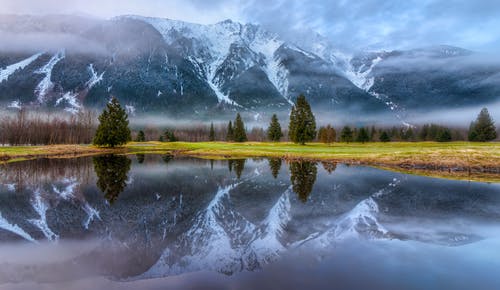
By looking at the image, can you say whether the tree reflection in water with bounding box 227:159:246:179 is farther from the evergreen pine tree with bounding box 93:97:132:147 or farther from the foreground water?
the evergreen pine tree with bounding box 93:97:132:147

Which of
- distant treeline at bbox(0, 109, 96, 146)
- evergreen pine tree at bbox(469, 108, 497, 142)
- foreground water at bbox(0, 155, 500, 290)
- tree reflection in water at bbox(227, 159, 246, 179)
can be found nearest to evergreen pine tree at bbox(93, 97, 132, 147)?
tree reflection in water at bbox(227, 159, 246, 179)

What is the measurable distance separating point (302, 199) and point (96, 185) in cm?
1602

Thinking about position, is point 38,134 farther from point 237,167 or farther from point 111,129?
point 237,167

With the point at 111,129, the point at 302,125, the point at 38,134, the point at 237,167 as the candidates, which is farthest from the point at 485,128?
the point at 38,134

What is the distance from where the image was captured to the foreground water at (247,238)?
976cm

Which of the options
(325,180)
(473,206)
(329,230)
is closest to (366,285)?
(329,230)

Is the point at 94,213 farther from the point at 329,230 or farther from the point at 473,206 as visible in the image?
the point at 473,206

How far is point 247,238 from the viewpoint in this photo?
13938mm

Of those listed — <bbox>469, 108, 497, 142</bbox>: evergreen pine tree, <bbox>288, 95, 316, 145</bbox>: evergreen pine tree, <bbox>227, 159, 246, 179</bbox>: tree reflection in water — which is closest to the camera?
<bbox>227, 159, 246, 179</bbox>: tree reflection in water

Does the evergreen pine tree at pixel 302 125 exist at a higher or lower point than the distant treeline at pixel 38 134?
higher

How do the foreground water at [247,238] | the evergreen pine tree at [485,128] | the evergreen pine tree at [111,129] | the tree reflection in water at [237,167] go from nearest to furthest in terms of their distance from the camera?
the foreground water at [247,238] < the tree reflection in water at [237,167] < the evergreen pine tree at [111,129] < the evergreen pine tree at [485,128]

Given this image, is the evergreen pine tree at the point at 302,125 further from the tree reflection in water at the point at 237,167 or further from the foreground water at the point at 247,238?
the foreground water at the point at 247,238

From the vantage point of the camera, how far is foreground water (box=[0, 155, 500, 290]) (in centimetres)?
976

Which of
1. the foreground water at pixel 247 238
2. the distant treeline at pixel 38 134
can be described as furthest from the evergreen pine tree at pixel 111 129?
the distant treeline at pixel 38 134
